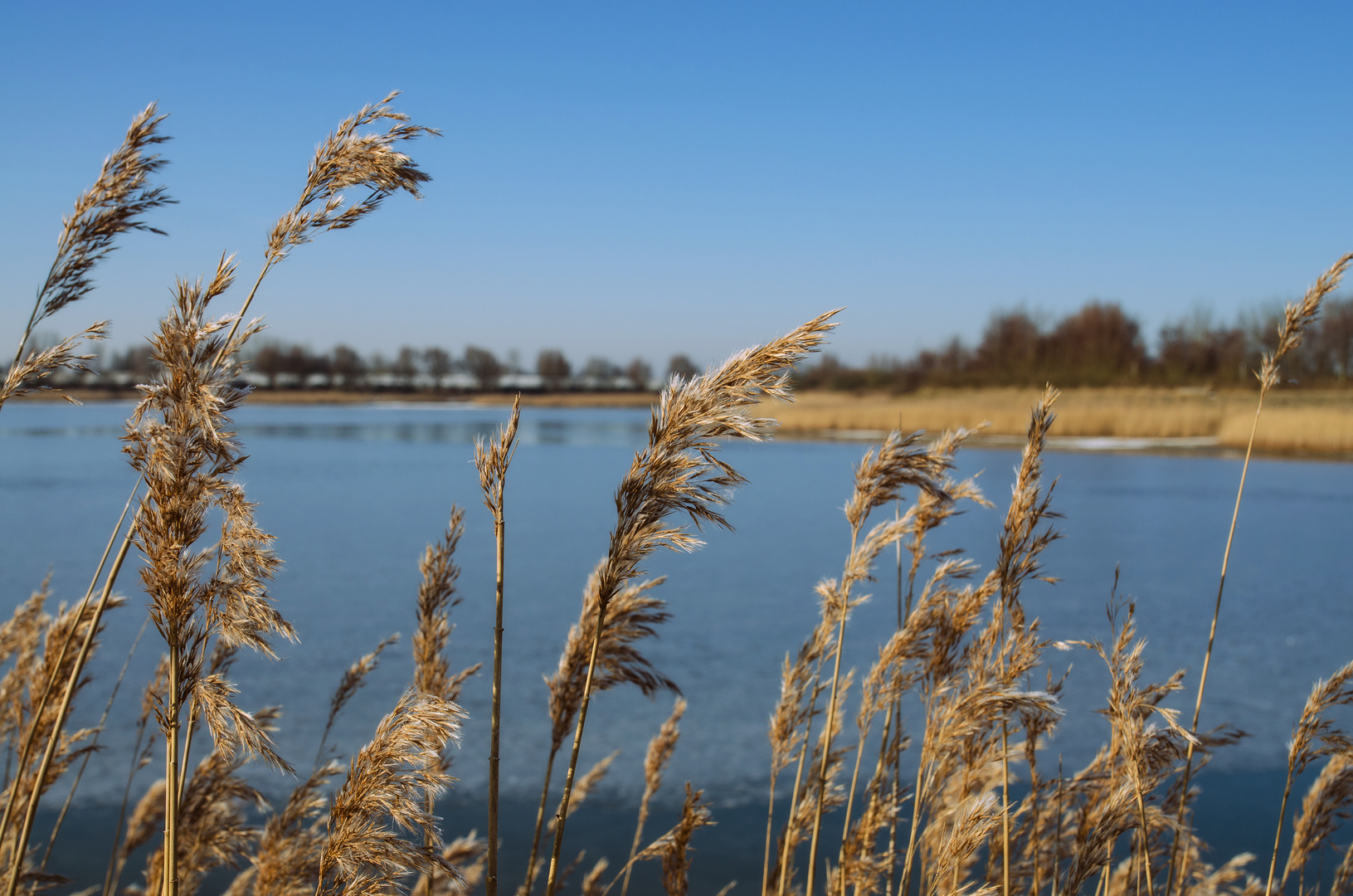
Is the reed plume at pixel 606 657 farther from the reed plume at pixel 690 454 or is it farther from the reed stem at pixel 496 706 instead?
the reed plume at pixel 690 454

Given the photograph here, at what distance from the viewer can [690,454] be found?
1435 mm

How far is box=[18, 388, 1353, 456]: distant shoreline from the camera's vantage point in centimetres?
2560

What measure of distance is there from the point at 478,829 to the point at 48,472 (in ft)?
65.4

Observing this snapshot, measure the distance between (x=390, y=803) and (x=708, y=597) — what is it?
8142 millimetres

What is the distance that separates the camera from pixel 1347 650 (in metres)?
7.24

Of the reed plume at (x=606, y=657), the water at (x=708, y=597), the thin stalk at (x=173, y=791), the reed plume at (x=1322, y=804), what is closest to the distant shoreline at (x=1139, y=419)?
the water at (x=708, y=597)

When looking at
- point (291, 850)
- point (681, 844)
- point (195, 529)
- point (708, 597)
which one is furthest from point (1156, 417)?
point (195, 529)

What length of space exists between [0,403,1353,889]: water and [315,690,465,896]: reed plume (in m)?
0.48

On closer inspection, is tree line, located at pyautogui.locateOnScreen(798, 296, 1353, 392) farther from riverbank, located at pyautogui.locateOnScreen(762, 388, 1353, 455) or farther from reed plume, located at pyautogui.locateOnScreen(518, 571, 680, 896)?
reed plume, located at pyautogui.locateOnScreen(518, 571, 680, 896)

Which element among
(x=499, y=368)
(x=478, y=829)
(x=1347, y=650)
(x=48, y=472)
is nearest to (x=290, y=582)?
(x=478, y=829)

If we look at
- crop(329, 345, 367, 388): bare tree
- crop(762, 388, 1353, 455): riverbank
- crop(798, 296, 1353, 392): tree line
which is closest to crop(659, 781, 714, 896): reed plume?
crop(762, 388, 1353, 455): riverbank

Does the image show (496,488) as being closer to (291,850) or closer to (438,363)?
(291,850)

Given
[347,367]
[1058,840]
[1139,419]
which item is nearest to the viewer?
[1058,840]

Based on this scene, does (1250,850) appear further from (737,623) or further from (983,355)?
(983,355)
